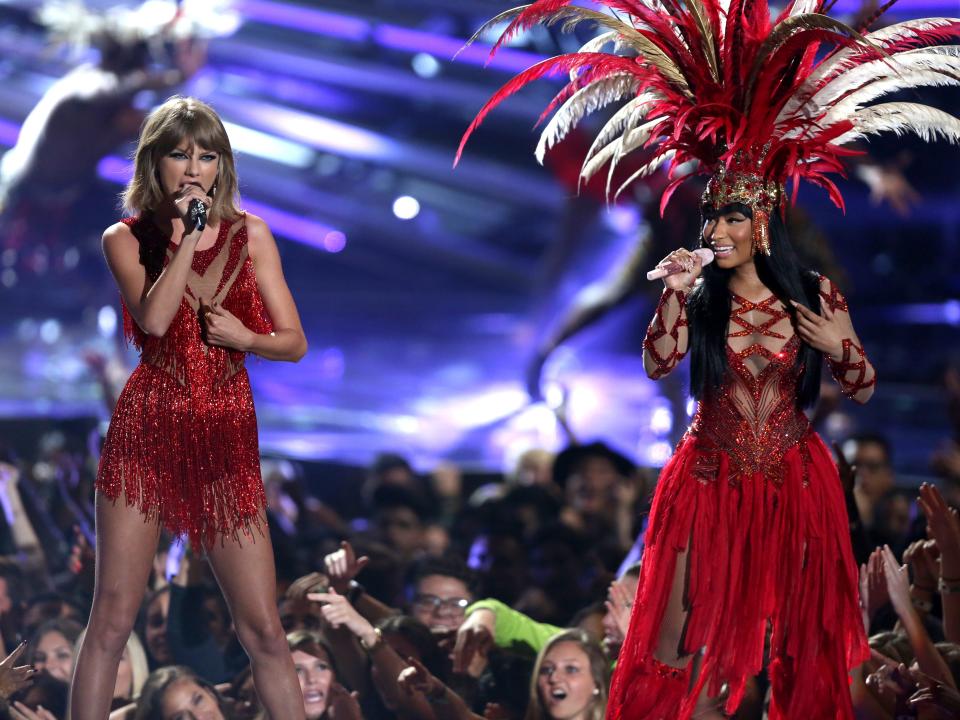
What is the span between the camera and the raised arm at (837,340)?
3023mm

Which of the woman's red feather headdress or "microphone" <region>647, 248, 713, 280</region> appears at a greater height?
the woman's red feather headdress

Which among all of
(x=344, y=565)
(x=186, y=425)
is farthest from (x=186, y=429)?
(x=344, y=565)

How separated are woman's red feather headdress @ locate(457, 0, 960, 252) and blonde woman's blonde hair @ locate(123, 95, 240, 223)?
0.74 metres

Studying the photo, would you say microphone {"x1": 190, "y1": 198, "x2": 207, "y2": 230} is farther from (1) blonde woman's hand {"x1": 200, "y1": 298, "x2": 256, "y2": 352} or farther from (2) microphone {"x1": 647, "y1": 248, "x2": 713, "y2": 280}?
(2) microphone {"x1": 647, "y1": 248, "x2": 713, "y2": 280}

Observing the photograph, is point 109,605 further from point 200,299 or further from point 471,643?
point 471,643

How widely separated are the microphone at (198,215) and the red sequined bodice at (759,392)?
1.34 meters

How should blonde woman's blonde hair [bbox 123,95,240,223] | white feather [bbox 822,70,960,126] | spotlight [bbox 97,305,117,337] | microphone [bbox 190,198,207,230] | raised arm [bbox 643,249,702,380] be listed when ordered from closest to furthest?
microphone [bbox 190,198,207,230] < blonde woman's blonde hair [bbox 123,95,240,223] < raised arm [bbox 643,249,702,380] < white feather [bbox 822,70,960,126] < spotlight [bbox 97,305,117,337]

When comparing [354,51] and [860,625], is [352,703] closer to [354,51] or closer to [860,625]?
[860,625]

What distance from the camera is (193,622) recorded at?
4.03 meters

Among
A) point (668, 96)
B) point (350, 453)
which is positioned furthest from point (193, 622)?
point (350, 453)

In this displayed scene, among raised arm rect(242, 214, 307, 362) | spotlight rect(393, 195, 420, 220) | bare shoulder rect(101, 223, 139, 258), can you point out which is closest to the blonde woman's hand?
raised arm rect(242, 214, 307, 362)

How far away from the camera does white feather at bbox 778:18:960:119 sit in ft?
10.1

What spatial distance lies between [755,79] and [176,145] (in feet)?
4.75

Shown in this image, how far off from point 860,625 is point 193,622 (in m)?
2.14
